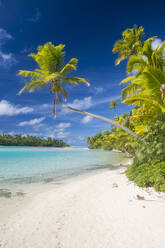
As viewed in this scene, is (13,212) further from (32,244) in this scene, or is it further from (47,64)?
(47,64)

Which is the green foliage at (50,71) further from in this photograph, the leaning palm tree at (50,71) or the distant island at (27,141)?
the distant island at (27,141)

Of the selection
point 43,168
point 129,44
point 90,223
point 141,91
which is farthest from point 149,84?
point 43,168

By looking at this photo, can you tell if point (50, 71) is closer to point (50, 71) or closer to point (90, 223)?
point (50, 71)

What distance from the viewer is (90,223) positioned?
3322mm

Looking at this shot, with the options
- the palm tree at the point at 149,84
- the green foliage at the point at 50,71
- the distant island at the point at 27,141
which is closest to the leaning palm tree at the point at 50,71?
the green foliage at the point at 50,71

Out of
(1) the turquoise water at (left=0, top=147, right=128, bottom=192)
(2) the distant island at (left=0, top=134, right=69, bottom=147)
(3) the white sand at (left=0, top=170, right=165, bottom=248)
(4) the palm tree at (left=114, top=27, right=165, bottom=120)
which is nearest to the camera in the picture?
(3) the white sand at (left=0, top=170, right=165, bottom=248)

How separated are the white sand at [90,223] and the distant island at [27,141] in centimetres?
8863

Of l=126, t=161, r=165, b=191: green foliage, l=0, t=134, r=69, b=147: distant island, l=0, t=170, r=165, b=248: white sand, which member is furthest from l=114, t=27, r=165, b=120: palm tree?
l=0, t=134, r=69, b=147: distant island

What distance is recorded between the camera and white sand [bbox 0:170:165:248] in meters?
2.66

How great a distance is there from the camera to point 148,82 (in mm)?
4684

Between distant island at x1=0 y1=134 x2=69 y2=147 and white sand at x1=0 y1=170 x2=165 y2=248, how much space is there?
3489 inches

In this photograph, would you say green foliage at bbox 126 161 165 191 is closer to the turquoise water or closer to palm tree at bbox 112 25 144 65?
the turquoise water

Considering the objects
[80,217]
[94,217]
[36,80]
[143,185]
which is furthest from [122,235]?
[36,80]

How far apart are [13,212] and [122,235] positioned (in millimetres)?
3389
